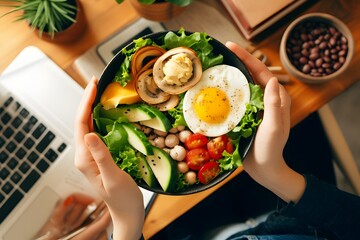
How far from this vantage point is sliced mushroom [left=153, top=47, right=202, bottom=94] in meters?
0.90

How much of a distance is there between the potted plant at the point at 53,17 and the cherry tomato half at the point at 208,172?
0.46m

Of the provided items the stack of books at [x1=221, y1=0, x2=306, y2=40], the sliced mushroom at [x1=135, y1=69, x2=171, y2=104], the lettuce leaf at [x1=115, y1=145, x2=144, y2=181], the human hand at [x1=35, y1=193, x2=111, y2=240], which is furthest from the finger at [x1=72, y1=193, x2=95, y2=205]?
the stack of books at [x1=221, y1=0, x2=306, y2=40]

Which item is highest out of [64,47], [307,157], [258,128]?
[64,47]

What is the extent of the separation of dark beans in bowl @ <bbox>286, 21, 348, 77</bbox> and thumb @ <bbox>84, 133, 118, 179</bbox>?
1.74 ft

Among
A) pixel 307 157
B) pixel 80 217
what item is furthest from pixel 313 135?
pixel 80 217

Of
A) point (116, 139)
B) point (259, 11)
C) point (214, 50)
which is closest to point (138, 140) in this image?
point (116, 139)

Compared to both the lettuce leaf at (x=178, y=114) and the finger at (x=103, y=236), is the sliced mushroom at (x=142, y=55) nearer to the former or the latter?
the lettuce leaf at (x=178, y=114)

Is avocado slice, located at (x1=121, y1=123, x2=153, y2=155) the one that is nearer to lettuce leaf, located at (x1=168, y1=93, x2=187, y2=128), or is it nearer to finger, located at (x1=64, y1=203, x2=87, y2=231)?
lettuce leaf, located at (x1=168, y1=93, x2=187, y2=128)

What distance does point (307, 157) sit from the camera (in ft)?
4.24

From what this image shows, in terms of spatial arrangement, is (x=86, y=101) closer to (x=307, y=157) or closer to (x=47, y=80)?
(x=47, y=80)

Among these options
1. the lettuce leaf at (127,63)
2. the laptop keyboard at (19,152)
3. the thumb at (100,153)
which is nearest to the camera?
the thumb at (100,153)

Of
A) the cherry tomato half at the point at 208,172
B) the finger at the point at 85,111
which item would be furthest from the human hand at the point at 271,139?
the finger at the point at 85,111

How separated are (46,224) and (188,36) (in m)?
0.58

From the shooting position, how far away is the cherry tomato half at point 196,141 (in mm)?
911
